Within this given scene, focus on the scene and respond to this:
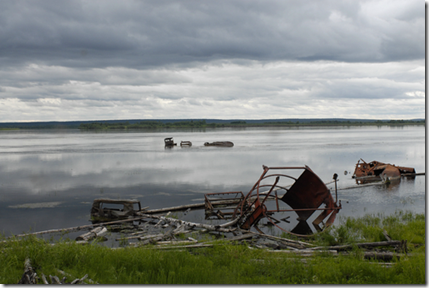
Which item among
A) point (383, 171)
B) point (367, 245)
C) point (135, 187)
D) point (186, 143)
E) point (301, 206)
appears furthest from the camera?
point (186, 143)

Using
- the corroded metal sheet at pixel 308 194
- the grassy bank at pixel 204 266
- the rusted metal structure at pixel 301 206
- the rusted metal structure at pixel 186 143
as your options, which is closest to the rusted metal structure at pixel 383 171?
the corroded metal sheet at pixel 308 194

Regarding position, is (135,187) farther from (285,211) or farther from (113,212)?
(285,211)

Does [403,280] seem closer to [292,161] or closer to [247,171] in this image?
[247,171]

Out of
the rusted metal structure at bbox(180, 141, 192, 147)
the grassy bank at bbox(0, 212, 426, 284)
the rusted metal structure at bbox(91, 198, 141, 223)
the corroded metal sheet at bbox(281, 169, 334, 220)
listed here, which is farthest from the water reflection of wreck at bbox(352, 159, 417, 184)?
the rusted metal structure at bbox(180, 141, 192, 147)

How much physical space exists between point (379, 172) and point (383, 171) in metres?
2.81

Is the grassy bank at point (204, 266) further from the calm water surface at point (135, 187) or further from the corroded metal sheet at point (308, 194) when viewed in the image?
the calm water surface at point (135, 187)

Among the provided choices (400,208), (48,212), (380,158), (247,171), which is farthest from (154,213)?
(380,158)

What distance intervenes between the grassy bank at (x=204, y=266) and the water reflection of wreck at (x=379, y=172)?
891 inches

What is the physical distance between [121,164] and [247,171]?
56.1ft

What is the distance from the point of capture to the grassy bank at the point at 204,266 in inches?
Result: 296

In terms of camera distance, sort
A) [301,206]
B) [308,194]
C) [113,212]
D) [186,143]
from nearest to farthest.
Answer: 1. [113,212]
2. [308,194]
3. [301,206]
4. [186,143]

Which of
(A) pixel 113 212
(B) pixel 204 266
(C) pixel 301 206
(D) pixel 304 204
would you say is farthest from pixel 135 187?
(B) pixel 204 266

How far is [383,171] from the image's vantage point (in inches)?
1182

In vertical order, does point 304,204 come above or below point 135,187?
above
